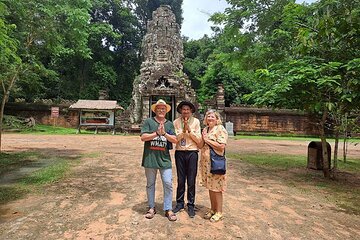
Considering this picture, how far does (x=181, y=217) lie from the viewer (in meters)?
3.98

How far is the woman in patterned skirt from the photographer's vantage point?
3861mm

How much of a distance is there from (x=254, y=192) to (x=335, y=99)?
295 cm

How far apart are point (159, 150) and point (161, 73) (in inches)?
728

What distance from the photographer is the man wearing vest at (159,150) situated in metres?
3.84

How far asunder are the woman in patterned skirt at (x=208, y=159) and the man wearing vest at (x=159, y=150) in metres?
0.49

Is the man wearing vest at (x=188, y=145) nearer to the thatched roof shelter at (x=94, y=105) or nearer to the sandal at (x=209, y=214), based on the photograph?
the sandal at (x=209, y=214)

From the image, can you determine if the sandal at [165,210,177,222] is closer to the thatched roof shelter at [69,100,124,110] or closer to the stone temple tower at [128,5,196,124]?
the thatched roof shelter at [69,100,124,110]

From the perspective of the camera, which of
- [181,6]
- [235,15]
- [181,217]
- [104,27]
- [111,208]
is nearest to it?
[181,217]

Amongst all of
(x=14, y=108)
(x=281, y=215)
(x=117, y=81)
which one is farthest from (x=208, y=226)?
(x=117, y=81)

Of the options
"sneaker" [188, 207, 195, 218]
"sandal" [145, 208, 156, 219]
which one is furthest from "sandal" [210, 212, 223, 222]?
"sandal" [145, 208, 156, 219]

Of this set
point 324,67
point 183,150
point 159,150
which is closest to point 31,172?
point 159,150

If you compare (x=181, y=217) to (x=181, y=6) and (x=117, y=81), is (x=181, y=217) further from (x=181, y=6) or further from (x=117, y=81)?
(x=181, y=6)

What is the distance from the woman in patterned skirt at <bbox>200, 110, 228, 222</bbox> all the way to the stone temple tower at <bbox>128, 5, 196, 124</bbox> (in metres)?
17.4

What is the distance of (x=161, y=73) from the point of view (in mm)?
21875
